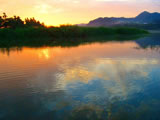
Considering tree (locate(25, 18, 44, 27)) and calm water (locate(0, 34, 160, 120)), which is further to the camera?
tree (locate(25, 18, 44, 27))

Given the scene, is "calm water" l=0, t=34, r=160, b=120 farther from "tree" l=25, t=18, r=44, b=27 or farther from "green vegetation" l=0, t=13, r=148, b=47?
"tree" l=25, t=18, r=44, b=27

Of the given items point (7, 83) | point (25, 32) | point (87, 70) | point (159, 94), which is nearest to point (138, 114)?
point (159, 94)

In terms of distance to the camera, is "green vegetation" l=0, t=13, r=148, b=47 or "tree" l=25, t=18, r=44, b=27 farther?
Result: "tree" l=25, t=18, r=44, b=27

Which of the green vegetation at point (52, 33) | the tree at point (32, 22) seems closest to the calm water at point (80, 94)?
the green vegetation at point (52, 33)

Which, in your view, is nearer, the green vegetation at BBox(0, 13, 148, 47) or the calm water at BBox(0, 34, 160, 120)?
the calm water at BBox(0, 34, 160, 120)

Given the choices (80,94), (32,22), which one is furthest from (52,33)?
(80,94)

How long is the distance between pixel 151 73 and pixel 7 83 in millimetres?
8138

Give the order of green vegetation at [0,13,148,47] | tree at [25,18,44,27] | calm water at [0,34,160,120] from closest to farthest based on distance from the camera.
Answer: calm water at [0,34,160,120], green vegetation at [0,13,148,47], tree at [25,18,44,27]

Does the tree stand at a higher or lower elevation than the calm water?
higher

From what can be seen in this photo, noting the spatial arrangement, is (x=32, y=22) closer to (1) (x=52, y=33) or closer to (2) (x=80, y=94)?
(1) (x=52, y=33)

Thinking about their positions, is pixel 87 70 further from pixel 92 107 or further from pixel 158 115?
pixel 158 115

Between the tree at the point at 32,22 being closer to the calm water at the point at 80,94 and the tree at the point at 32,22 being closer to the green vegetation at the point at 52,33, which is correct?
the green vegetation at the point at 52,33

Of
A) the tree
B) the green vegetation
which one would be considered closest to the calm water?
the green vegetation

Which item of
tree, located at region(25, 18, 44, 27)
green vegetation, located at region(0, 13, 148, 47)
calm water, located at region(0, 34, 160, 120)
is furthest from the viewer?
tree, located at region(25, 18, 44, 27)
